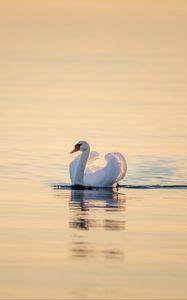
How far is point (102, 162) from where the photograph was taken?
25625mm

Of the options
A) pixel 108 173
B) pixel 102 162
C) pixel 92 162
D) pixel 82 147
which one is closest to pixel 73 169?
pixel 108 173

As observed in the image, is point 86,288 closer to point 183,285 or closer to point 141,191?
point 183,285

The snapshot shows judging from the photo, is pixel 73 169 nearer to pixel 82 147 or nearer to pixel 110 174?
pixel 110 174

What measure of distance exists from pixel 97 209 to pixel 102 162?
7.95 meters

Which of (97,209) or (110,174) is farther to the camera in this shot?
(110,174)

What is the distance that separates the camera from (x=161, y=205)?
18.2 m

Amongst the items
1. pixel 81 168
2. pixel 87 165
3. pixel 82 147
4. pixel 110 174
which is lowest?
pixel 110 174

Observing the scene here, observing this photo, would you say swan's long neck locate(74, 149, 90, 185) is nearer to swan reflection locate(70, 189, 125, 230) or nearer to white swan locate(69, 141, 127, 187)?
white swan locate(69, 141, 127, 187)

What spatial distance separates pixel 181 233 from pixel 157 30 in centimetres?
4859

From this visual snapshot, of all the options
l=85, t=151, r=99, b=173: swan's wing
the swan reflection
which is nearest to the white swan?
l=85, t=151, r=99, b=173: swan's wing

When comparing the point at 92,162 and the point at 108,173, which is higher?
the point at 92,162

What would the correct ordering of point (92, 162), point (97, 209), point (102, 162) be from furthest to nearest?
point (102, 162), point (92, 162), point (97, 209)

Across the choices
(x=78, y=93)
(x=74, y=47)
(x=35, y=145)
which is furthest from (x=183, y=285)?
(x=74, y=47)

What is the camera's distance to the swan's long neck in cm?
2070
